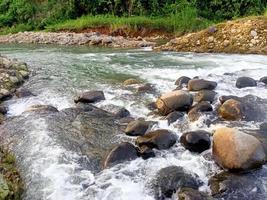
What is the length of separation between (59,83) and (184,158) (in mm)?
5681

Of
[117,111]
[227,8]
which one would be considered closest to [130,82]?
[117,111]

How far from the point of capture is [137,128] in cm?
766

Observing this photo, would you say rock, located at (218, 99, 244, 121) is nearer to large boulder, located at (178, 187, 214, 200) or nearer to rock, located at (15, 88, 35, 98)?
large boulder, located at (178, 187, 214, 200)

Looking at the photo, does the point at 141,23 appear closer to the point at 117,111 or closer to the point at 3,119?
the point at 117,111

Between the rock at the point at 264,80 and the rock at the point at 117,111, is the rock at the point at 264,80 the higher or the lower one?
the lower one

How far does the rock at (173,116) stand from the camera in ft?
26.7

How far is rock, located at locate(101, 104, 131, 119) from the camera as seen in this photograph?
8.64 m

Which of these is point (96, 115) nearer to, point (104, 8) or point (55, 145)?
point (55, 145)

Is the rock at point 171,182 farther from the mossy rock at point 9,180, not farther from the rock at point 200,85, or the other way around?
the rock at point 200,85

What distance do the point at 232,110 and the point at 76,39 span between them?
1496 cm

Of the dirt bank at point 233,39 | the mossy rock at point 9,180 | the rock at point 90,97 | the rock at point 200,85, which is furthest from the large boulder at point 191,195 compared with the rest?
the dirt bank at point 233,39

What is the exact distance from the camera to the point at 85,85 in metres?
11.1

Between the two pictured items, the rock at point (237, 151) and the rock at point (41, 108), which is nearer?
the rock at point (237, 151)

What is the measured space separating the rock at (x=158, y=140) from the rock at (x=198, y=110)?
102 cm
